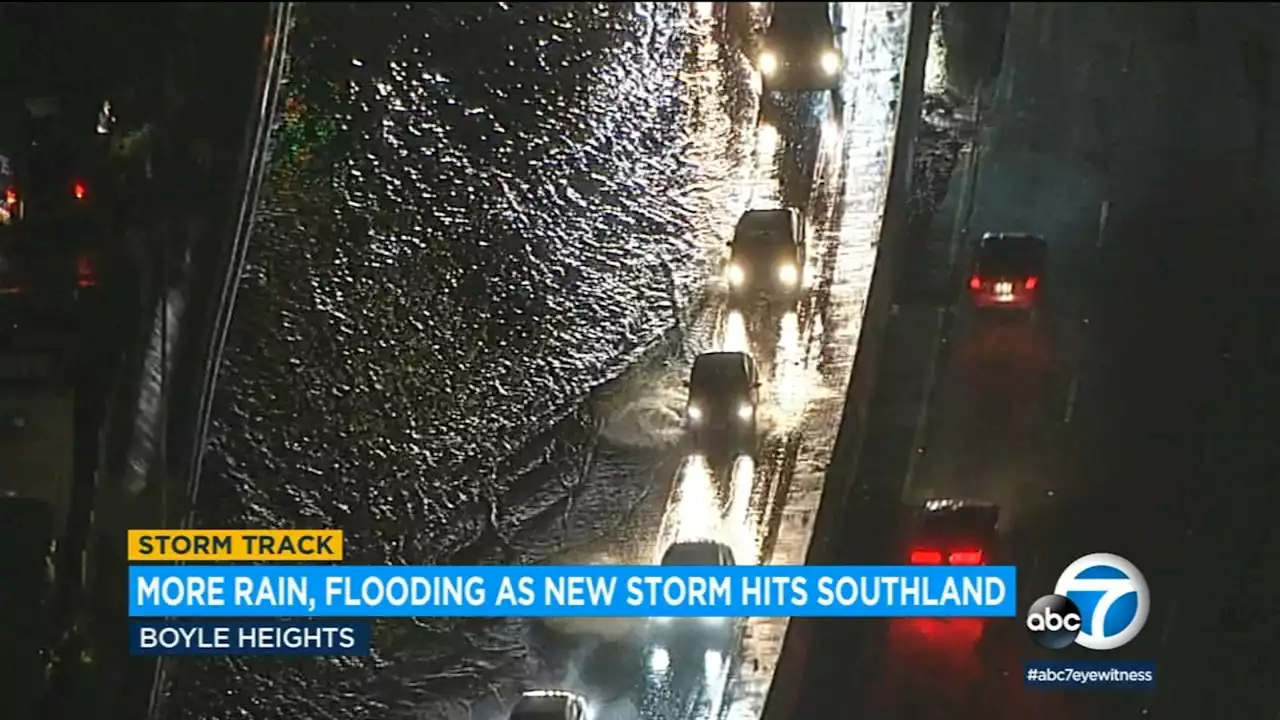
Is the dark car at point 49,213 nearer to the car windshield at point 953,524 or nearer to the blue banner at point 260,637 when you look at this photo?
the blue banner at point 260,637

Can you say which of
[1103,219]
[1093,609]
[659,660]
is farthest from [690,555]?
[1103,219]

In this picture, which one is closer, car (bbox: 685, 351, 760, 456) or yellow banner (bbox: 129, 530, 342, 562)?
yellow banner (bbox: 129, 530, 342, 562)

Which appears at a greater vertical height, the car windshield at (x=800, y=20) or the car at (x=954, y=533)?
the car windshield at (x=800, y=20)

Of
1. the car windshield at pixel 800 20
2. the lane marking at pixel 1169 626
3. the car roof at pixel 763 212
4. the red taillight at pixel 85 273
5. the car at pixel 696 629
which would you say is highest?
the car windshield at pixel 800 20

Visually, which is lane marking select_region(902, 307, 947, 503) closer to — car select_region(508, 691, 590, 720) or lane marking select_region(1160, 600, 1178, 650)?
lane marking select_region(1160, 600, 1178, 650)

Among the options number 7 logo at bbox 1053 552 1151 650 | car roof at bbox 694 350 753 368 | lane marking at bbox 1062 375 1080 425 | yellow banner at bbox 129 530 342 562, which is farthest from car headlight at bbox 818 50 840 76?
yellow banner at bbox 129 530 342 562

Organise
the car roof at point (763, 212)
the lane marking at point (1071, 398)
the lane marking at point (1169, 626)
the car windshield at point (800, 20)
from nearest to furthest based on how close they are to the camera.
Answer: the lane marking at point (1169, 626)
the lane marking at point (1071, 398)
the car roof at point (763, 212)
the car windshield at point (800, 20)

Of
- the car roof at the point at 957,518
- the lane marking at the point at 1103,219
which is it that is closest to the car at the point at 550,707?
the car roof at the point at 957,518
